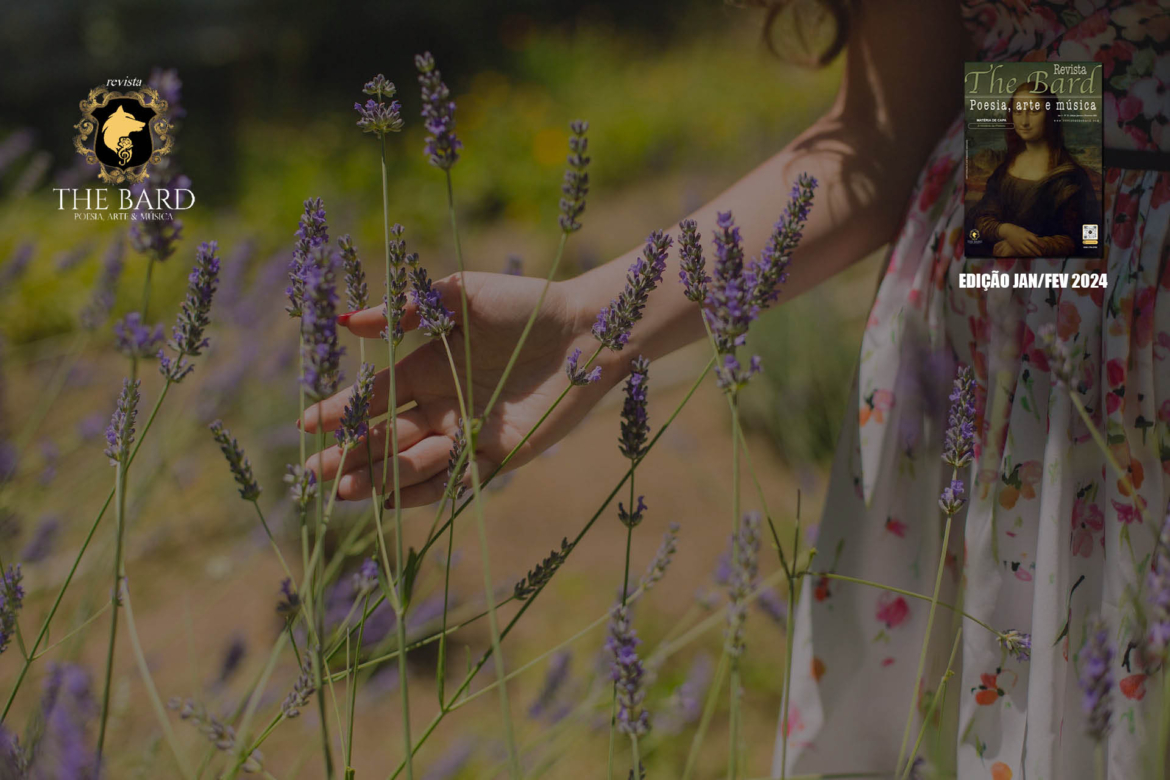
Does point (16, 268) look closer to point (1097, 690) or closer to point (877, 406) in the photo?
point (877, 406)

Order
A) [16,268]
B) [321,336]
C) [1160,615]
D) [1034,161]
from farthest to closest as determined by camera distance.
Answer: [16,268]
[1034,161]
[321,336]
[1160,615]

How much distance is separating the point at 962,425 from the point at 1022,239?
311mm

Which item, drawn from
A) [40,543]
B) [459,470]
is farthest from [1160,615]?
[40,543]

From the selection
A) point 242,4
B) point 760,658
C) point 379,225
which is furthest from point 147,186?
point 242,4

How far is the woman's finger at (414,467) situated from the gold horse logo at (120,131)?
3.14 ft

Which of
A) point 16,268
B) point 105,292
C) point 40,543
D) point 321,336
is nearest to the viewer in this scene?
point 321,336

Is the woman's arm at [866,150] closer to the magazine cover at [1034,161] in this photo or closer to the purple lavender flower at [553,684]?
the magazine cover at [1034,161]

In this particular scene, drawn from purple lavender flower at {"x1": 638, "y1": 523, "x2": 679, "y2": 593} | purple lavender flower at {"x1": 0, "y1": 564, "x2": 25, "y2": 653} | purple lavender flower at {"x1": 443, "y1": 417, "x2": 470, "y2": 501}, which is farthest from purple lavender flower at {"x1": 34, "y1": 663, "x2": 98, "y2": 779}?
purple lavender flower at {"x1": 638, "y1": 523, "x2": 679, "y2": 593}

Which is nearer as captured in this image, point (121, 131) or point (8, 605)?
point (8, 605)

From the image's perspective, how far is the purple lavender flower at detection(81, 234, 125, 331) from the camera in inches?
34.9

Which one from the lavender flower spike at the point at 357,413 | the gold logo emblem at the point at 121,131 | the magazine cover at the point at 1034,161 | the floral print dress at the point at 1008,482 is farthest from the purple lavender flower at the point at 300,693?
the gold logo emblem at the point at 121,131

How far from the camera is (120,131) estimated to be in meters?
1.43

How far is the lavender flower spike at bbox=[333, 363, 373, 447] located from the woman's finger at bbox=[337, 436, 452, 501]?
147 mm

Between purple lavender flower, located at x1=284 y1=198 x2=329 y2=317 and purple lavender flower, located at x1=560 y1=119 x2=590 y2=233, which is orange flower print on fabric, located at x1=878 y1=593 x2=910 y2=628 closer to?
purple lavender flower, located at x1=560 y1=119 x2=590 y2=233
